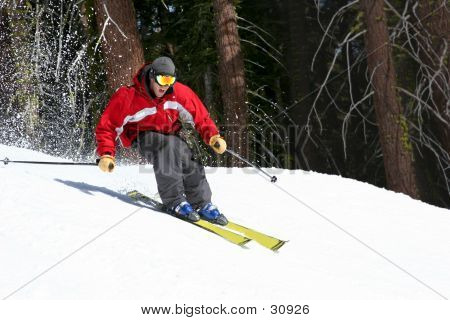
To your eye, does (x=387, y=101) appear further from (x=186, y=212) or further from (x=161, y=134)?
(x=186, y=212)

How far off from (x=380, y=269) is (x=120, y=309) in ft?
7.07

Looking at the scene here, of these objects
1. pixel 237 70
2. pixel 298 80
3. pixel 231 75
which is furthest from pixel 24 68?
pixel 298 80

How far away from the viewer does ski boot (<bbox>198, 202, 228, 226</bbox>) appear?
500 centimetres

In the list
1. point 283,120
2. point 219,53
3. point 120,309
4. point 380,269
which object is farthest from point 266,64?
point 120,309

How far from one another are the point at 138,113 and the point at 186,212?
3.33 ft

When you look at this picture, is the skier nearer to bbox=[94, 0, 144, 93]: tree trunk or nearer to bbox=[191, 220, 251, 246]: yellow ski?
bbox=[191, 220, 251, 246]: yellow ski

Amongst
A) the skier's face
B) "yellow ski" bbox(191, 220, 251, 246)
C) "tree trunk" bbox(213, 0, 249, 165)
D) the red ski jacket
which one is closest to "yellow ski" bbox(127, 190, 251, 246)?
"yellow ski" bbox(191, 220, 251, 246)

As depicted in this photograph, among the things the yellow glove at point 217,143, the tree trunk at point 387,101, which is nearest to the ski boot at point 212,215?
the yellow glove at point 217,143

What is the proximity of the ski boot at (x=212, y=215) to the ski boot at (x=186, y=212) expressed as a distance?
14cm

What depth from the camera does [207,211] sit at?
5129mm

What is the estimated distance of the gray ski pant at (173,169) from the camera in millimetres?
5059

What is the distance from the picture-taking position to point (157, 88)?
493 centimetres

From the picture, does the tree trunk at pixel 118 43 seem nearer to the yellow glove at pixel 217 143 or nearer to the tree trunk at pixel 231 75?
the tree trunk at pixel 231 75

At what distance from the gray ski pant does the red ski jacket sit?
10 centimetres
